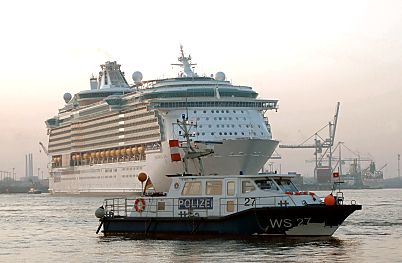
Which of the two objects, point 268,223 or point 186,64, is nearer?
point 268,223

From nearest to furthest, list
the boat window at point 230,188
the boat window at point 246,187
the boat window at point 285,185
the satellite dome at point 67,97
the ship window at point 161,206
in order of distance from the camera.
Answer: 1. the boat window at point 246,187
2. the boat window at point 230,188
3. the boat window at point 285,185
4. the ship window at point 161,206
5. the satellite dome at point 67,97

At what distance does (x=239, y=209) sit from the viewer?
1560 inches

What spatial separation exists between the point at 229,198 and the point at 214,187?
95cm

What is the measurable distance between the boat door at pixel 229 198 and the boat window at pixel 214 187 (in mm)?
319

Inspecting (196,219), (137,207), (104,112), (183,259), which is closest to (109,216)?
(137,207)

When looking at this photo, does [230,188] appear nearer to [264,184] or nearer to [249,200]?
[249,200]

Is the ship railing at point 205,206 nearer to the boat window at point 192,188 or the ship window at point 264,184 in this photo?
the boat window at point 192,188

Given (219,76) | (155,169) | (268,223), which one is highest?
(219,76)

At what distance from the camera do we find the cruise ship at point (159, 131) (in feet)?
321

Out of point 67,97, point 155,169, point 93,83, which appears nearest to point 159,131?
point 155,169

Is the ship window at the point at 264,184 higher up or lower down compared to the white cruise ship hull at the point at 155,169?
lower down

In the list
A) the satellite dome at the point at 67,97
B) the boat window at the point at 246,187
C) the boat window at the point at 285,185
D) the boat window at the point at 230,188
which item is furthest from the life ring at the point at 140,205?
the satellite dome at the point at 67,97

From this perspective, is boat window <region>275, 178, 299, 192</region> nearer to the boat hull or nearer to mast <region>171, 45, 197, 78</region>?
the boat hull

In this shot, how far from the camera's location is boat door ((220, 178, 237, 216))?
3988 centimetres
